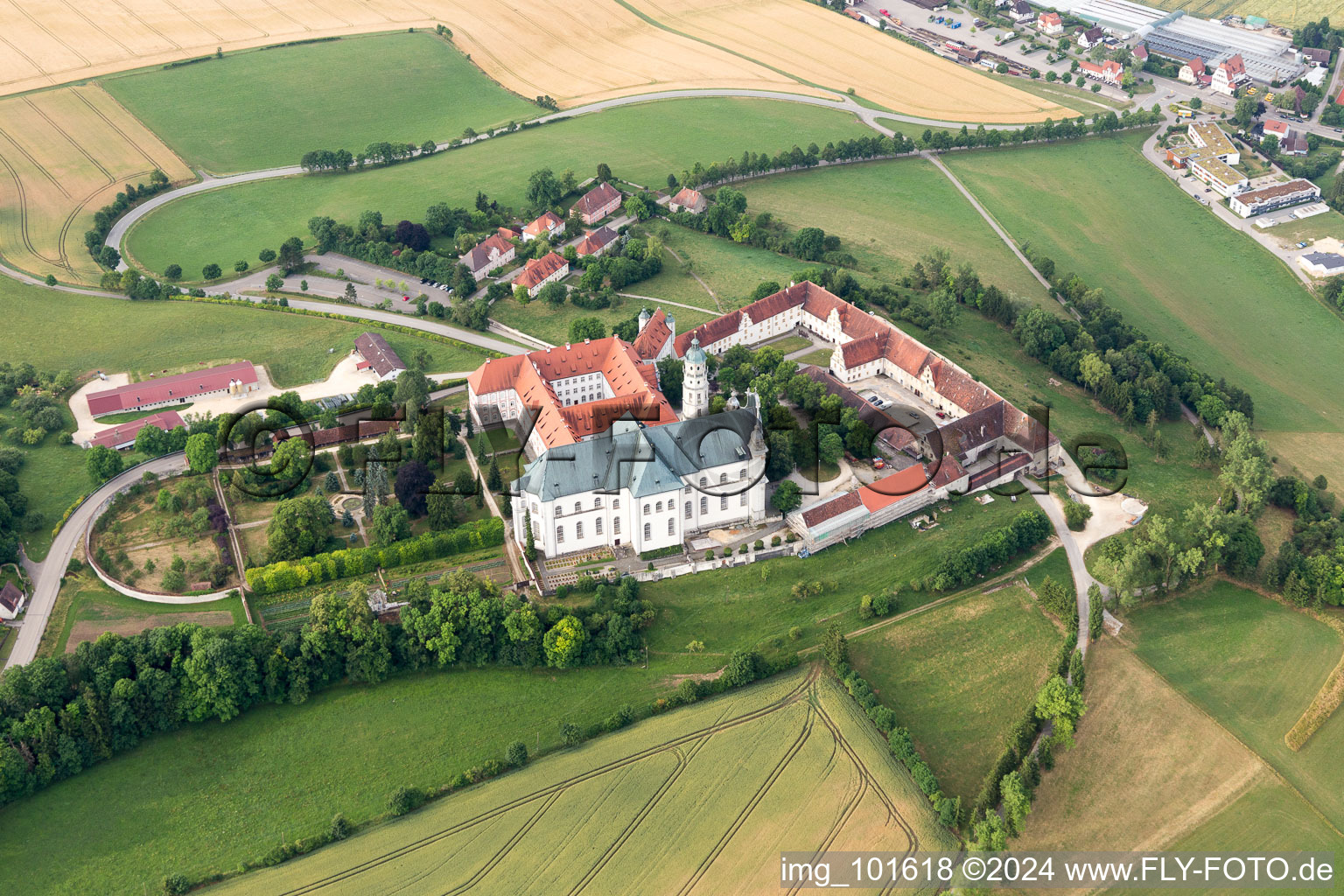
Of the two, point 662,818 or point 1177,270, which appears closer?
point 662,818

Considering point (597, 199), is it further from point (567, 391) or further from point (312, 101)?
point (312, 101)

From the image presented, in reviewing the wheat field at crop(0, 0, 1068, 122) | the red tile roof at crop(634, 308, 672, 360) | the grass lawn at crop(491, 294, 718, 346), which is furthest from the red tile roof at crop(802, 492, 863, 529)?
the wheat field at crop(0, 0, 1068, 122)

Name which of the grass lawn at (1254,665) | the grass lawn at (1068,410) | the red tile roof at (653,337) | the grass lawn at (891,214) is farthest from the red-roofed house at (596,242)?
the grass lawn at (1254,665)

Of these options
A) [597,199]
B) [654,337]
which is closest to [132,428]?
[654,337]

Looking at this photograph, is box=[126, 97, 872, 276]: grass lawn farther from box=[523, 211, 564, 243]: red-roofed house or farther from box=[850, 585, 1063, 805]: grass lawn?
box=[850, 585, 1063, 805]: grass lawn

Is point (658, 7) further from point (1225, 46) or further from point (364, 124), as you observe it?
point (1225, 46)
